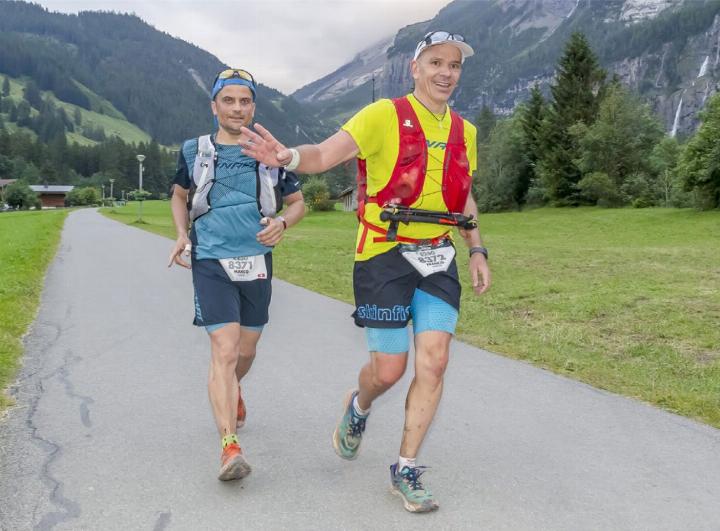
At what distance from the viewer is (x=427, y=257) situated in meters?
3.62

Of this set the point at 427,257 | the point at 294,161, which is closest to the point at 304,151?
the point at 294,161

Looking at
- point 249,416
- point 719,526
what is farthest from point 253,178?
point 719,526

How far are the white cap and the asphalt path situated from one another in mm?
2268

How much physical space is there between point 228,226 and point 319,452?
1451 mm

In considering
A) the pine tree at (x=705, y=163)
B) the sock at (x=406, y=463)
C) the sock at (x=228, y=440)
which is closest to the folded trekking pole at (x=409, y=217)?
the sock at (x=406, y=463)

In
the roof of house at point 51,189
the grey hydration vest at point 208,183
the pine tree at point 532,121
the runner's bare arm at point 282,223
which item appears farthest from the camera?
→ the roof of house at point 51,189

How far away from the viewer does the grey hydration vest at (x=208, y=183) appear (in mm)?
4047

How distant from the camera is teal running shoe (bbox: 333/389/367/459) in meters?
3.98

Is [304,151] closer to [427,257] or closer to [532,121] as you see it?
[427,257]

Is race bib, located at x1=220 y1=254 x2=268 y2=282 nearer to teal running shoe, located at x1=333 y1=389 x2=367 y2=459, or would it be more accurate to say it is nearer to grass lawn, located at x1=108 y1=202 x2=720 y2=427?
teal running shoe, located at x1=333 y1=389 x2=367 y2=459

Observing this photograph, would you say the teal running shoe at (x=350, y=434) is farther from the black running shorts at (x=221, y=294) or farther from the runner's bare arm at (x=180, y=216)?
the runner's bare arm at (x=180, y=216)

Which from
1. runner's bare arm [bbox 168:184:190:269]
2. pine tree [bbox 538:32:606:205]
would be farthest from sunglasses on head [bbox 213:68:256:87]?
pine tree [bbox 538:32:606:205]

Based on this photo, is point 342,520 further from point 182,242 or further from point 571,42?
point 571,42

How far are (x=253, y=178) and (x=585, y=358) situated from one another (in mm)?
4599
